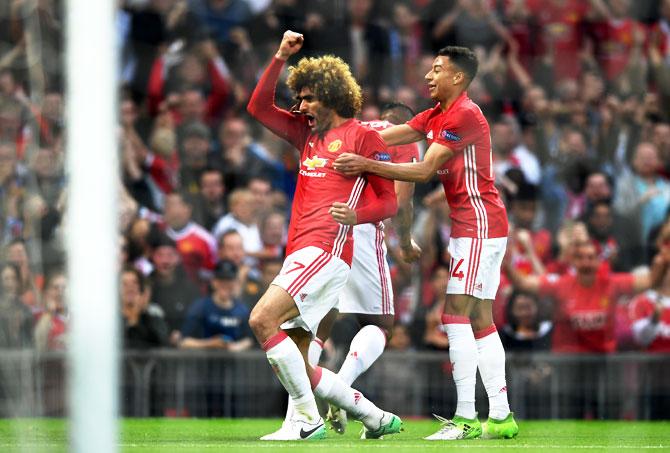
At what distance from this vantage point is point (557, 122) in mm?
12453

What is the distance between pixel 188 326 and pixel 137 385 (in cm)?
63

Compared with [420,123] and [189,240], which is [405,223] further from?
[189,240]

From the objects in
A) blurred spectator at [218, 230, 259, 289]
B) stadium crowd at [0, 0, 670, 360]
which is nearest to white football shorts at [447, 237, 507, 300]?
stadium crowd at [0, 0, 670, 360]

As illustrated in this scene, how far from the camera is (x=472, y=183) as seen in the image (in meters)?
8.35

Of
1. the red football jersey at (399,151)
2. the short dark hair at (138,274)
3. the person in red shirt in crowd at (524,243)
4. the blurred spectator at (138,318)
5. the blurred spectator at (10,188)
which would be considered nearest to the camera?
the red football jersey at (399,151)

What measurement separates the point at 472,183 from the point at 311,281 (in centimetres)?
134

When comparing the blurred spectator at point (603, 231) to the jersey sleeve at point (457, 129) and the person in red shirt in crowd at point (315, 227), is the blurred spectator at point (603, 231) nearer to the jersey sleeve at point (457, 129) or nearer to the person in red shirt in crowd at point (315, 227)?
the jersey sleeve at point (457, 129)

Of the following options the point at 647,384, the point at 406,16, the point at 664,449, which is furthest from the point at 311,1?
the point at 664,449

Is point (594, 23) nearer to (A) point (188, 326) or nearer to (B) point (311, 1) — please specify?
(B) point (311, 1)

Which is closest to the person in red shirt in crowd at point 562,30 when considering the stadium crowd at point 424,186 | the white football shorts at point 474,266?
the stadium crowd at point 424,186

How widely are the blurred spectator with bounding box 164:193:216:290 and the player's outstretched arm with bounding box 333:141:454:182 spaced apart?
4040mm

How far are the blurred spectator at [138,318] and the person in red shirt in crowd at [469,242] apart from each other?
3.72 metres

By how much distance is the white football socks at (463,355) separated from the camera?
8.22 m

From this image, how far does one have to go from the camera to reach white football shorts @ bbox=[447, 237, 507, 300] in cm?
827
